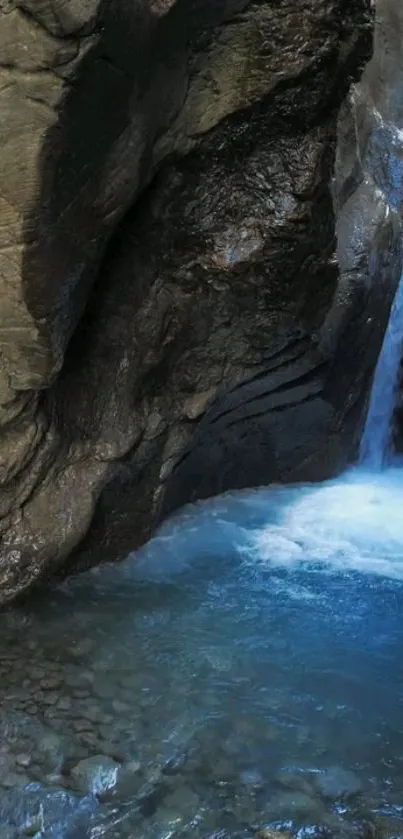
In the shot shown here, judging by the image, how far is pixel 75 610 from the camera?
4.00 m

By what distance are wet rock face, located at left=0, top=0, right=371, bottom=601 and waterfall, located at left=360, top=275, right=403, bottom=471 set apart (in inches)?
102

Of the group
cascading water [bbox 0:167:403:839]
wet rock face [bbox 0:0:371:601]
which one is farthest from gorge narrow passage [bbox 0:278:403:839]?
wet rock face [bbox 0:0:371:601]

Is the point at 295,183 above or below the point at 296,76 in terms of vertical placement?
below

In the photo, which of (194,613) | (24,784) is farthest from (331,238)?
(24,784)

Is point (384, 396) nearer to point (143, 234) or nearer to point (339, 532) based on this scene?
point (339, 532)

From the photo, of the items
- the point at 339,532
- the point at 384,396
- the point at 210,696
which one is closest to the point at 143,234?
the point at 210,696

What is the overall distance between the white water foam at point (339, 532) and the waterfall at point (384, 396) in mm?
759

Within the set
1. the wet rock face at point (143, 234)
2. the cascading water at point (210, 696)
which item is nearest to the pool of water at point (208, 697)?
the cascading water at point (210, 696)

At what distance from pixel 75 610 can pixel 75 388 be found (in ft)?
4.13

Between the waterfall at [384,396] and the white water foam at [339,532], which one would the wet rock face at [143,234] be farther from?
the waterfall at [384,396]

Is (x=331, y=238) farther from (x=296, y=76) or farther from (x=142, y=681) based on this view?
(x=142, y=681)

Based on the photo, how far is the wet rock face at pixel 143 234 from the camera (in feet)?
10.2

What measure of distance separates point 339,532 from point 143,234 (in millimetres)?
2640

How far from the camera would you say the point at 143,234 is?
435cm
